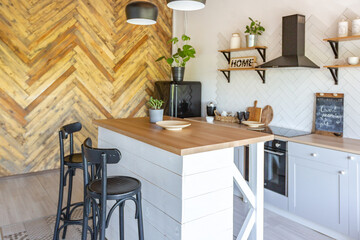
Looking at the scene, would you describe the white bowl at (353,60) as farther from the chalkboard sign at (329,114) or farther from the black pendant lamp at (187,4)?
the black pendant lamp at (187,4)

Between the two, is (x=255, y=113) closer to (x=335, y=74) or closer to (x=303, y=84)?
(x=303, y=84)

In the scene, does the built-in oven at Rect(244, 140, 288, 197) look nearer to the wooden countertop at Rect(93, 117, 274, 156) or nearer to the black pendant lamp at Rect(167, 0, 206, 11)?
the wooden countertop at Rect(93, 117, 274, 156)

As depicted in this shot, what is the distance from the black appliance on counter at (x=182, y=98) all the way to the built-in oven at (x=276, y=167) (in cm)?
198

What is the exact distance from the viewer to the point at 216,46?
496 cm

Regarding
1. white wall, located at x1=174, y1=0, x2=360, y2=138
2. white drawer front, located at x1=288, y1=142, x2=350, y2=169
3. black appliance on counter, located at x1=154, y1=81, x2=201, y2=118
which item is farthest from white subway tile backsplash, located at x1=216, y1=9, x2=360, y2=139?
black appliance on counter, located at x1=154, y1=81, x2=201, y2=118

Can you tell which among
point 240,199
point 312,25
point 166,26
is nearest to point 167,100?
point 166,26

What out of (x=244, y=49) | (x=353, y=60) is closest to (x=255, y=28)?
(x=244, y=49)

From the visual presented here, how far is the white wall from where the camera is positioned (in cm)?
320

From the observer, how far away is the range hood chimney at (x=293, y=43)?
3.35 meters

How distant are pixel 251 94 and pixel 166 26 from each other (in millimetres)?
2619

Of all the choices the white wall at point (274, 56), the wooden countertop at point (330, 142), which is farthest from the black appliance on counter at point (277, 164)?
the white wall at point (274, 56)

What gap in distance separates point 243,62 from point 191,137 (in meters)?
2.63

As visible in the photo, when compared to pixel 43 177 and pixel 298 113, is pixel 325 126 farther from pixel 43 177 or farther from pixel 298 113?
pixel 43 177

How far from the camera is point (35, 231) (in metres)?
2.93
